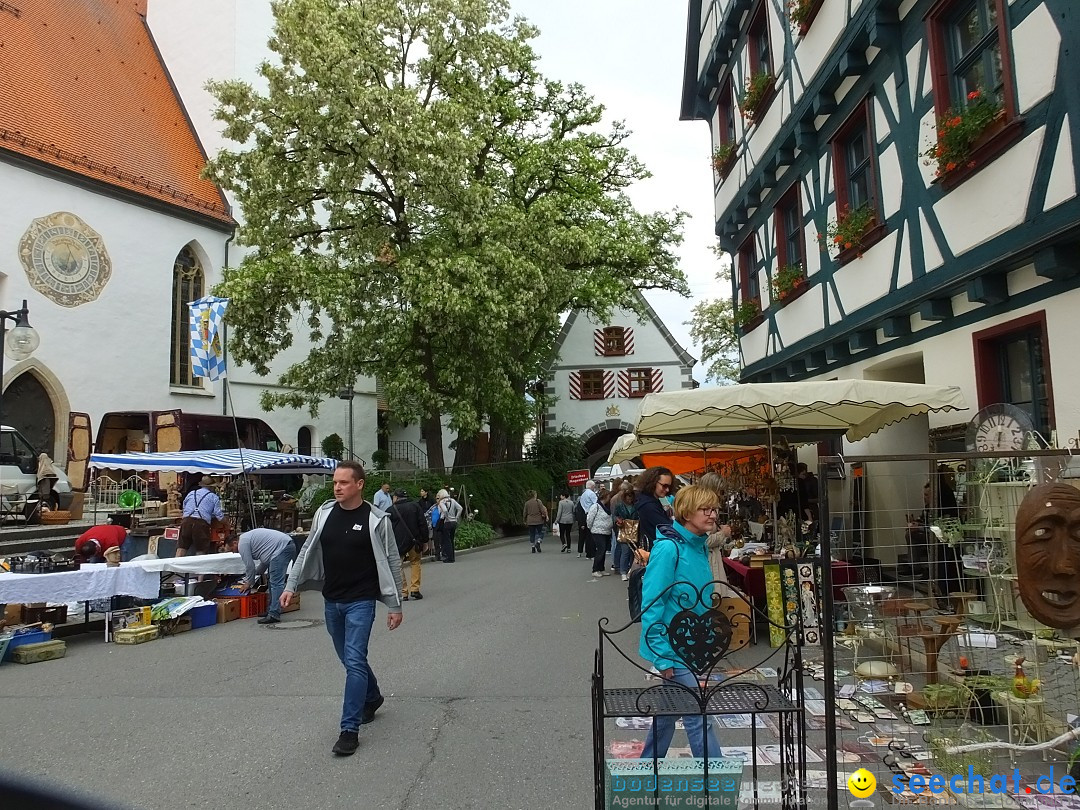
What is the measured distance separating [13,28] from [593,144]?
1860 cm

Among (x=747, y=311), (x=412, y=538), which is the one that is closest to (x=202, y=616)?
(x=412, y=538)

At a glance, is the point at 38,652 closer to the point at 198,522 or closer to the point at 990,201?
the point at 198,522

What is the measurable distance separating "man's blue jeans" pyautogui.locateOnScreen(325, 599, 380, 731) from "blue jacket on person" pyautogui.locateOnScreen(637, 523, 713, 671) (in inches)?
82.8

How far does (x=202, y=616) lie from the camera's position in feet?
34.7

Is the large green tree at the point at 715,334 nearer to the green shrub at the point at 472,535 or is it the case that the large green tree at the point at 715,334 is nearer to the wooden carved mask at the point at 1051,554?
the green shrub at the point at 472,535

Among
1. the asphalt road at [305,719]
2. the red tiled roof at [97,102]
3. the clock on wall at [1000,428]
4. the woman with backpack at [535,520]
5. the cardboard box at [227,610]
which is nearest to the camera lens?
the asphalt road at [305,719]

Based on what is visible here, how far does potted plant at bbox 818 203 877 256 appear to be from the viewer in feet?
35.0

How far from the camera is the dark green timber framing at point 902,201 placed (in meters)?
7.03

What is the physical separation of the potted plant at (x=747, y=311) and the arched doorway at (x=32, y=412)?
61.3 ft

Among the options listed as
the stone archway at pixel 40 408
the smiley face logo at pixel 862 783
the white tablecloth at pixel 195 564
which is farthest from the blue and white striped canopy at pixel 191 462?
the smiley face logo at pixel 862 783

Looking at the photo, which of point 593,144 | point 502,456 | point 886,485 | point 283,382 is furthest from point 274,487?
point 886,485

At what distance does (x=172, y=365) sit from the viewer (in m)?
28.0

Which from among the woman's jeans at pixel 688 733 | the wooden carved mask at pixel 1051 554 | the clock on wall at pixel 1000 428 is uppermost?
the clock on wall at pixel 1000 428

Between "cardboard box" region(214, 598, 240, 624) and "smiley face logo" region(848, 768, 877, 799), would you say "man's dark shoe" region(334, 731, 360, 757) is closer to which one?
"smiley face logo" region(848, 768, 877, 799)
